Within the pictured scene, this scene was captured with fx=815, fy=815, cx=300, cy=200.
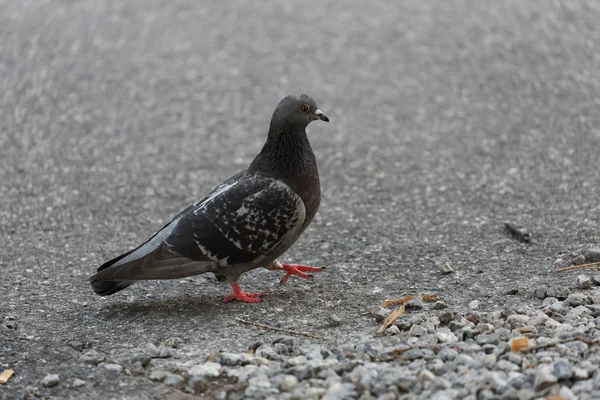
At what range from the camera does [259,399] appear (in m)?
4.10

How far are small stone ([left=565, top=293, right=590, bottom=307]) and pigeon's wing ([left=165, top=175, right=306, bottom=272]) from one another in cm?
184

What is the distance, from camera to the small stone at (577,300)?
5031 millimetres

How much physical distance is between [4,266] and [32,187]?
175 cm

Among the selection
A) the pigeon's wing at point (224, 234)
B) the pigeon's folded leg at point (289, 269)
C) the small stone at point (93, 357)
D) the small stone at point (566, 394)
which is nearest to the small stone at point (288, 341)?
the pigeon's wing at point (224, 234)

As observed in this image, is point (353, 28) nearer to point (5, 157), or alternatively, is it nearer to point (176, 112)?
point (176, 112)

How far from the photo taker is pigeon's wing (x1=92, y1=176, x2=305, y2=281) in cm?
550

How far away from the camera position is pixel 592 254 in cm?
585

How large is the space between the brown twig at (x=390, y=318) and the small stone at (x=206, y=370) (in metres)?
1.05

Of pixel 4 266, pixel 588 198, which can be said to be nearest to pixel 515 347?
pixel 588 198

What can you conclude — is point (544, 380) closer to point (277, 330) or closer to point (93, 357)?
point (277, 330)

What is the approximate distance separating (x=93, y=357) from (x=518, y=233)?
3.52 meters

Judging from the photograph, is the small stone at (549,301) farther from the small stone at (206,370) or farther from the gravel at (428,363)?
the small stone at (206,370)

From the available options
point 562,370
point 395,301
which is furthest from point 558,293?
point 562,370

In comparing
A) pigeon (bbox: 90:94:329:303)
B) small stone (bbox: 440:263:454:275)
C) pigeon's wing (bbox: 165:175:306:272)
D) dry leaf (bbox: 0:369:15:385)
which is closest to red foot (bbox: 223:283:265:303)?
pigeon (bbox: 90:94:329:303)
